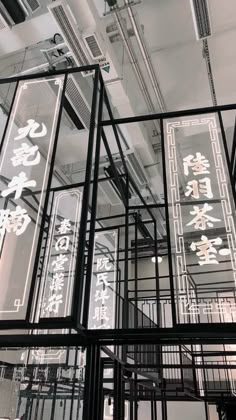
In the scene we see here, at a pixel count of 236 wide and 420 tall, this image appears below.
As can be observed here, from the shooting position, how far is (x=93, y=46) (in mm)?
3496

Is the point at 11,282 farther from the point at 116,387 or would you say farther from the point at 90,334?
the point at 116,387

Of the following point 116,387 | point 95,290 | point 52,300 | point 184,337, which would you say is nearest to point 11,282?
point 52,300

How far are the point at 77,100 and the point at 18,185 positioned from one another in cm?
183

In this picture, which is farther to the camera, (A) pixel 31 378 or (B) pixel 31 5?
(A) pixel 31 378

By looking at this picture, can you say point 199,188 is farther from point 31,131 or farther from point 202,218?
point 31,131

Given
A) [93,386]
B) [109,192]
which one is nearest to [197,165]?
[93,386]

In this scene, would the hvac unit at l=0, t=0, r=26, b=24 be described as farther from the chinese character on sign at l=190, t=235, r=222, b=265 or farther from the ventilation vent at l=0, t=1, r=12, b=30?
the chinese character on sign at l=190, t=235, r=222, b=265

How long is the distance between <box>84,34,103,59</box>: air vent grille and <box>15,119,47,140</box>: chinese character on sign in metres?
1.08

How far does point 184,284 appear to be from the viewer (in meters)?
2.37

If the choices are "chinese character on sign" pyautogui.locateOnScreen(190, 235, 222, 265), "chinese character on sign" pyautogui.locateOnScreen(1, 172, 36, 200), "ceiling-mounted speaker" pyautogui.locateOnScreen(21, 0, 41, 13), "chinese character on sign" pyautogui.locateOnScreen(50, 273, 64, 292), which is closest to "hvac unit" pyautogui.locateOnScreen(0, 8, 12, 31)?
"ceiling-mounted speaker" pyautogui.locateOnScreen(21, 0, 41, 13)

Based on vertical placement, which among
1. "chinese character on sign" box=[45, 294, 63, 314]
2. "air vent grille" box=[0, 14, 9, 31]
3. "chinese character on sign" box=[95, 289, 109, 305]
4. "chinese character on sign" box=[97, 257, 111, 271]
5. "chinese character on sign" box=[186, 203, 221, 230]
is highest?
"air vent grille" box=[0, 14, 9, 31]

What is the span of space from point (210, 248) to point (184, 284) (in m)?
0.32

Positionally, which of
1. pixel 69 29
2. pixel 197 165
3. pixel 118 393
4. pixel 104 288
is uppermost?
pixel 69 29

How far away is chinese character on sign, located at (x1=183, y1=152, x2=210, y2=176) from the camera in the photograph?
2.93 m
